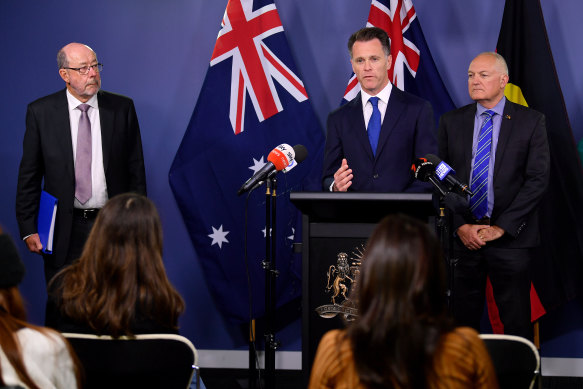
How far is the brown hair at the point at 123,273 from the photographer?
211 centimetres

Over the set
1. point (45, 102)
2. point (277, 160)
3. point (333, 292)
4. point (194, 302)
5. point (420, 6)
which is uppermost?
point (420, 6)

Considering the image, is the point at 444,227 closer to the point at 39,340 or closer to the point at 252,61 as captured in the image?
the point at 252,61

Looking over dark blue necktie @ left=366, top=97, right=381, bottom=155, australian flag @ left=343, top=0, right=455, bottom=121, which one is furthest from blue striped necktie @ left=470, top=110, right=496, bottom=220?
dark blue necktie @ left=366, top=97, right=381, bottom=155

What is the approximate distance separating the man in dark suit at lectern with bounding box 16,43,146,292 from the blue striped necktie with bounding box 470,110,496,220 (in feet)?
6.77

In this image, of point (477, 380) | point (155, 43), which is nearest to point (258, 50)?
point (155, 43)

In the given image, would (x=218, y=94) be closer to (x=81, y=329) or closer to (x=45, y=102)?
(x=45, y=102)

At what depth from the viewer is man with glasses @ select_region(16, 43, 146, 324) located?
4051 millimetres

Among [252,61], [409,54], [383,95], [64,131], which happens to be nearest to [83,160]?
[64,131]

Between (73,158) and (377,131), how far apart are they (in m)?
1.87

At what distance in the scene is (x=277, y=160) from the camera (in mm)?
3164

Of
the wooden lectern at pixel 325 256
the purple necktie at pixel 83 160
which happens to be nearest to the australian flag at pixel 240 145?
the purple necktie at pixel 83 160

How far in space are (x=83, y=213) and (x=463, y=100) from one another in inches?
108

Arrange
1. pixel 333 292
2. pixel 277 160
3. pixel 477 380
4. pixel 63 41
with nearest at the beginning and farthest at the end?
pixel 477 380 → pixel 333 292 → pixel 277 160 → pixel 63 41

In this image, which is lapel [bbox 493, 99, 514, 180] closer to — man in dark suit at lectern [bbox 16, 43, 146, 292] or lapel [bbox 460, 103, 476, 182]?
lapel [bbox 460, 103, 476, 182]
